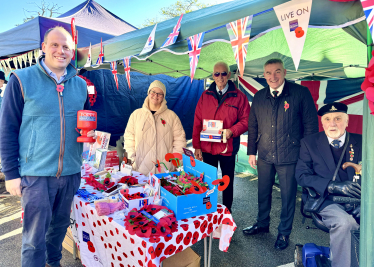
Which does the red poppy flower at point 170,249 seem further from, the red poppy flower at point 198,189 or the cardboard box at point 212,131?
the cardboard box at point 212,131

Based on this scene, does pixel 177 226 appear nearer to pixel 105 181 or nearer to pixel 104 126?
pixel 105 181

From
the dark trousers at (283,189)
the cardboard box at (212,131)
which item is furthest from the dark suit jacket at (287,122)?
the cardboard box at (212,131)

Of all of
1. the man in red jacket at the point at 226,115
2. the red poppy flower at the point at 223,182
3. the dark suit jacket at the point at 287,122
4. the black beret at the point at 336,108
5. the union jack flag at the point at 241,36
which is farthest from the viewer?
the man in red jacket at the point at 226,115

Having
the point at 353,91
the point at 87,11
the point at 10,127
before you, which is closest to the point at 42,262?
the point at 10,127

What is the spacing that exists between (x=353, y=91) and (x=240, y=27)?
367cm

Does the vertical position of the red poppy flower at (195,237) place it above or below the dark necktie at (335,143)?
below

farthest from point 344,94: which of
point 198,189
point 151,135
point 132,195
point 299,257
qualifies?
point 132,195

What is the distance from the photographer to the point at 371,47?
4.19ft

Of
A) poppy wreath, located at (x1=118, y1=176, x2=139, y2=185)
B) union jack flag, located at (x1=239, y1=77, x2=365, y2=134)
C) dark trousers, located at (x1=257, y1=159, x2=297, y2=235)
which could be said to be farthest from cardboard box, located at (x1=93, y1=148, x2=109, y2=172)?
union jack flag, located at (x1=239, y1=77, x2=365, y2=134)

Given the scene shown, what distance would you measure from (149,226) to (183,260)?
0.43m

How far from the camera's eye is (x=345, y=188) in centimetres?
192

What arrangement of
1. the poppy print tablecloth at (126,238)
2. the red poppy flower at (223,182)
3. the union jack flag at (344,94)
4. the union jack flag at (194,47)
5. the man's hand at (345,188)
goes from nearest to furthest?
1. the poppy print tablecloth at (126,238)
2. the red poppy flower at (223,182)
3. the man's hand at (345,188)
4. the union jack flag at (194,47)
5. the union jack flag at (344,94)

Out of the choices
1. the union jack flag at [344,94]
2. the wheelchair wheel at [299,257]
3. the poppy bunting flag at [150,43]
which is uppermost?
the poppy bunting flag at [150,43]

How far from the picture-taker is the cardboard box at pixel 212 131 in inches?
106
